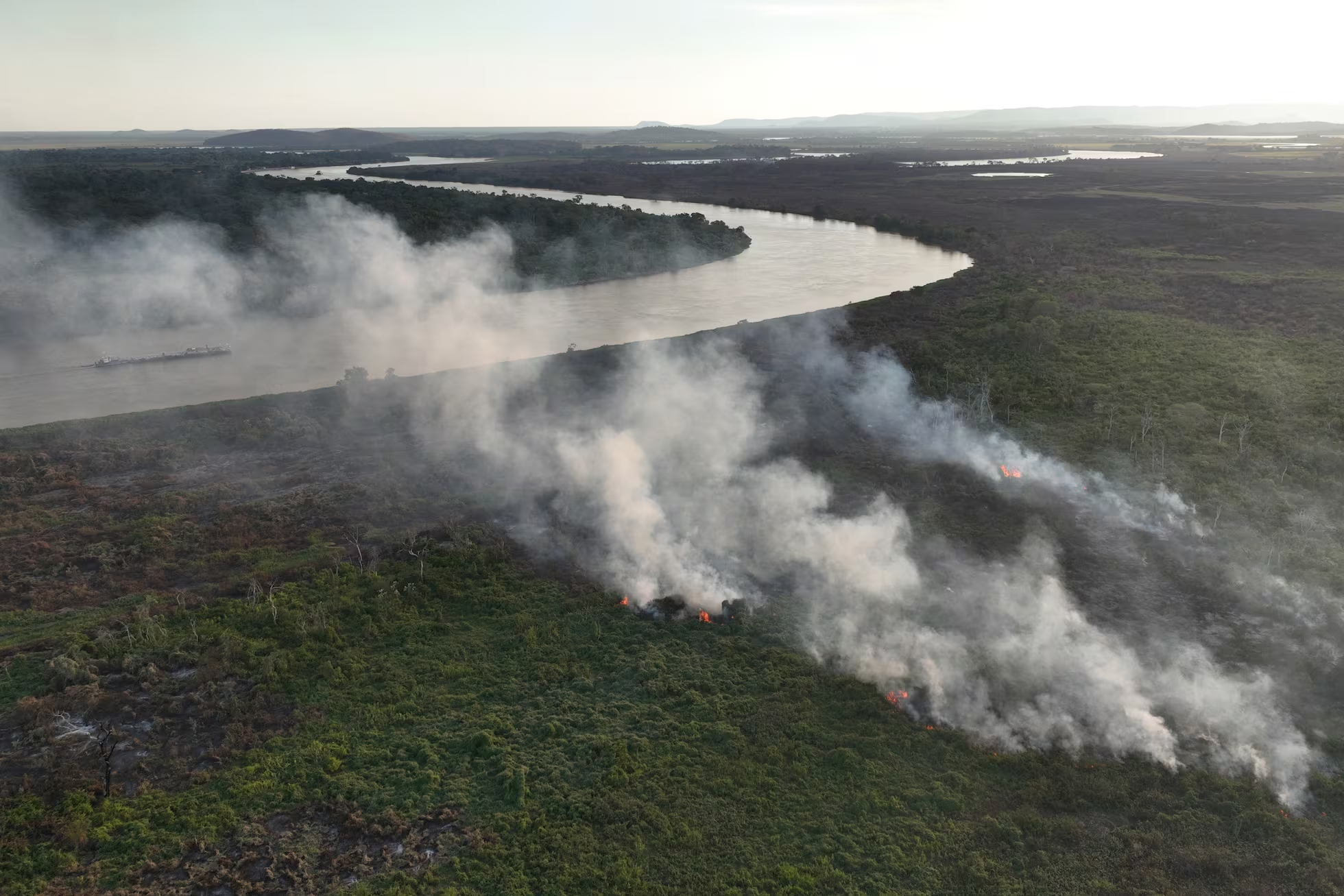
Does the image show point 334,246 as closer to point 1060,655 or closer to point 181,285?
point 181,285

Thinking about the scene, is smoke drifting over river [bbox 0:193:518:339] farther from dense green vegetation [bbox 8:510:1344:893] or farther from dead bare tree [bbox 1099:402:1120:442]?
dense green vegetation [bbox 8:510:1344:893]

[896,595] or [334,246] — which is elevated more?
[334,246]

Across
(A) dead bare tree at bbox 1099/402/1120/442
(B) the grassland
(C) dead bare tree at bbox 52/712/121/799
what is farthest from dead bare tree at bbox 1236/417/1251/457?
(C) dead bare tree at bbox 52/712/121/799

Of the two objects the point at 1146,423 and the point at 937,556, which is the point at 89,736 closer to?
the point at 937,556

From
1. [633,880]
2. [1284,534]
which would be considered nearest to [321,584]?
[633,880]

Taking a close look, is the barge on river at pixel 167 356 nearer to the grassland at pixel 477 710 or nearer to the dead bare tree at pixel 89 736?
the grassland at pixel 477 710
